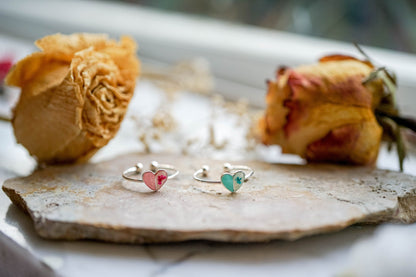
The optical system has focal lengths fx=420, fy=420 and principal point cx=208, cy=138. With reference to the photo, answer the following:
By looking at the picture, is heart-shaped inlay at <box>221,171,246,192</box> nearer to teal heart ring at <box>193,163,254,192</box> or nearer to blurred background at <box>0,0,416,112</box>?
teal heart ring at <box>193,163,254,192</box>

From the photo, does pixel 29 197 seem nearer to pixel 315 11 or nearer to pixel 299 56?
pixel 299 56

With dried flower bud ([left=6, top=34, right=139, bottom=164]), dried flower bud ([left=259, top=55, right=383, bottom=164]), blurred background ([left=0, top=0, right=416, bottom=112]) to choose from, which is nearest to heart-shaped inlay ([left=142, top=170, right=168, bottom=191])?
dried flower bud ([left=6, top=34, right=139, bottom=164])

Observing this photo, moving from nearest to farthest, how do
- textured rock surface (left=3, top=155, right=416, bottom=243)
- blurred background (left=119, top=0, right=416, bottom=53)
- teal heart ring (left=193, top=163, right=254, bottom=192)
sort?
textured rock surface (left=3, top=155, right=416, bottom=243) < teal heart ring (left=193, top=163, right=254, bottom=192) < blurred background (left=119, top=0, right=416, bottom=53)

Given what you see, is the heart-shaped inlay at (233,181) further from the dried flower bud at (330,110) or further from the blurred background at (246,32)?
the blurred background at (246,32)

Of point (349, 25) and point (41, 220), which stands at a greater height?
point (349, 25)

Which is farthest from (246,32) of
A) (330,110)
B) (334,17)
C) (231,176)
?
(231,176)

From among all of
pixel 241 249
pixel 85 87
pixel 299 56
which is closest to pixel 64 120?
pixel 85 87
